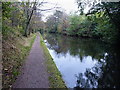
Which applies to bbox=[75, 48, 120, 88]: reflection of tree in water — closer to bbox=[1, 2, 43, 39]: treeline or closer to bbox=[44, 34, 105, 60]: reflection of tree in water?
bbox=[44, 34, 105, 60]: reflection of tree in water

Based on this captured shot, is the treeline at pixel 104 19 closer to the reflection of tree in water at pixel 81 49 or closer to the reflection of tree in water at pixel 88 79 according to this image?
the reflection of tree in water at pixel 81 49

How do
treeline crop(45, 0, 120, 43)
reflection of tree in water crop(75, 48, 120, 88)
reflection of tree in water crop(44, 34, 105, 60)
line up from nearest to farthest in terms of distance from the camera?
reflection of tree in water crop(75, 48, 120, 88), reflection of tree in water crop(44, 34, 105, 60), treeline crop(45, 0, 120, 43)

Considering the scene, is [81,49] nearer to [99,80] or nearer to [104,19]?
[104,19]

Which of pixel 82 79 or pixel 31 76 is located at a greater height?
pixel 31 76

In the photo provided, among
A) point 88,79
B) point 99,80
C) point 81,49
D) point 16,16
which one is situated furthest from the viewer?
point 81,49

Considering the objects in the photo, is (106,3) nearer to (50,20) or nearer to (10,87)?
(10,87)

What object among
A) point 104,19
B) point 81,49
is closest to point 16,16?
point 81,49

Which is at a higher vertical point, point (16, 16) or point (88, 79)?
point (16, 16)

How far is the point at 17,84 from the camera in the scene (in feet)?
17.7

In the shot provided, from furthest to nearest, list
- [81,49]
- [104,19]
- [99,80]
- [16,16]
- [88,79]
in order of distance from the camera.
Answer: [104,19], [81,49], [16,16], [88,79], [99,80]

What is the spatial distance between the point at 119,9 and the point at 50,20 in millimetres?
57296

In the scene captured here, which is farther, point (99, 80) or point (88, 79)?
point (88, 79)

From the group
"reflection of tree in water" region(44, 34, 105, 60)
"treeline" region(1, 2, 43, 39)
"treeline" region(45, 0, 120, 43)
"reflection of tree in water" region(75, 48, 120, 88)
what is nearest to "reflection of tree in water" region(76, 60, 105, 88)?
"reflection of tree in water" region(75, 48, 120, 88)

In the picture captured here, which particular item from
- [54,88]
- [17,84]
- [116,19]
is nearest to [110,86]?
[54,88]
